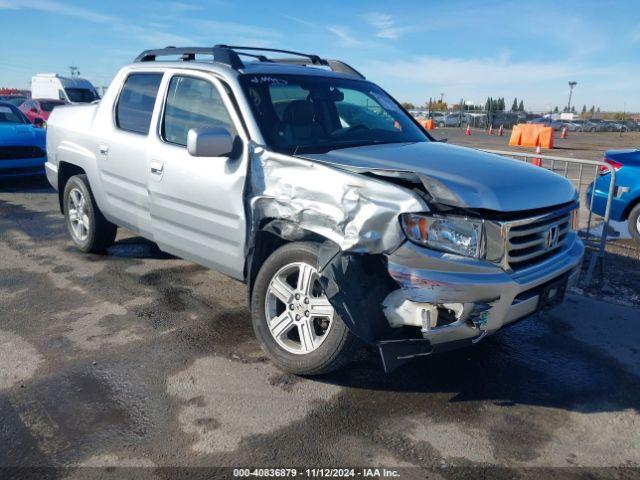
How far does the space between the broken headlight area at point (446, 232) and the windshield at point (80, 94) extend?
23844 millimetres

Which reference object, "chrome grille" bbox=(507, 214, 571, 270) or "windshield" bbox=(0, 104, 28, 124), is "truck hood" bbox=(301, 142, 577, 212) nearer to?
"chrome grille" bbox=(507, 214, 571, 270)

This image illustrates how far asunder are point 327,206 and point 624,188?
5.50 meters

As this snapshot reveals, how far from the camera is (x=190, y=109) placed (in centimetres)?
427

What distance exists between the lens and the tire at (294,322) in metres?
3.23

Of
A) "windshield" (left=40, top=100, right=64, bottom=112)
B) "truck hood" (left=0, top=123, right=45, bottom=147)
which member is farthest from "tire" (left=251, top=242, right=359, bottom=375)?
"windshield" (left=40, top=100, right=64, bottom=112)

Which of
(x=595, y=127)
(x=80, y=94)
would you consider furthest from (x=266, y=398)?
(x=595, y=127)

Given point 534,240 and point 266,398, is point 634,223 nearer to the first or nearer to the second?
point 534,240

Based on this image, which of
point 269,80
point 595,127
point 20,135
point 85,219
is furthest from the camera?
point 595,127

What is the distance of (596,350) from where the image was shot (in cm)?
410

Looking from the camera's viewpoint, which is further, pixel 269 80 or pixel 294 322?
pixel 269 80

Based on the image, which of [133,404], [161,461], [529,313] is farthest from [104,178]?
[529,313]

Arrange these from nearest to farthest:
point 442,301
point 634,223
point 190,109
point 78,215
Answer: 1. point 442,301
2. point 190,109
3. point 78,215
4. point 634,223

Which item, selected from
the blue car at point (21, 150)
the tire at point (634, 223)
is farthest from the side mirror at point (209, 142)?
the blue car at point (21, 150)

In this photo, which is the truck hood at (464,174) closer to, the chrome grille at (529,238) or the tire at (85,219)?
the chrome grille at (529,238)
